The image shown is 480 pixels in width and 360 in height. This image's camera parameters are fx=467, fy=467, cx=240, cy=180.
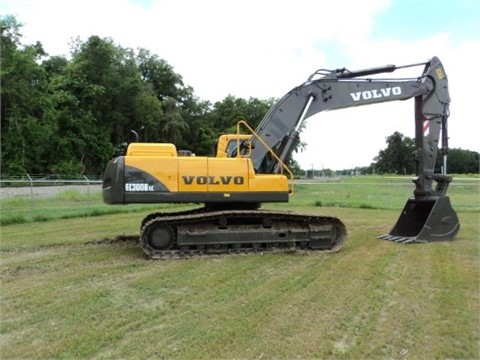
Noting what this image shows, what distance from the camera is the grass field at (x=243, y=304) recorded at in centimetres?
392

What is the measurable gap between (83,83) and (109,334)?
43680 mm

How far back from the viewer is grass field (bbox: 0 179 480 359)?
12.8 ft

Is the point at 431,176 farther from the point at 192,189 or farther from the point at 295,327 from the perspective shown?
the point at 295,327

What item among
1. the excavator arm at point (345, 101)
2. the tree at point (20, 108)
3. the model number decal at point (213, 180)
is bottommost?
the model number decal at point (213, 180)

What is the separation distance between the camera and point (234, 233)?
800 centimetres

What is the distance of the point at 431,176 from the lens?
9.71 meters

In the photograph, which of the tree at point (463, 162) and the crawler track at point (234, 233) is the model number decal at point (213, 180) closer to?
the crawler track at point (234, 233)

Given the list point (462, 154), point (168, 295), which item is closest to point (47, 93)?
point (168, 295)

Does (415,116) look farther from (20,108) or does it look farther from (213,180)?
(20,108)

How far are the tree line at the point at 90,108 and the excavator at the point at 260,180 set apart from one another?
28.3m

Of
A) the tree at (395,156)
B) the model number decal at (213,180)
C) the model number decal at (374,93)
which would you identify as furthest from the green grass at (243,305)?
the tree at (395,156)

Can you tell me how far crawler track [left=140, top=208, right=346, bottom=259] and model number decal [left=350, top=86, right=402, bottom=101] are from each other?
2.58m

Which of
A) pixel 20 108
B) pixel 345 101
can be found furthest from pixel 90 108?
pixel 345 101

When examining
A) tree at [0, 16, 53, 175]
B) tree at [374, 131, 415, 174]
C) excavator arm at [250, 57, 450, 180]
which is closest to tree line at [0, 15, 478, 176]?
tree at [0, 16, 53, 175]
